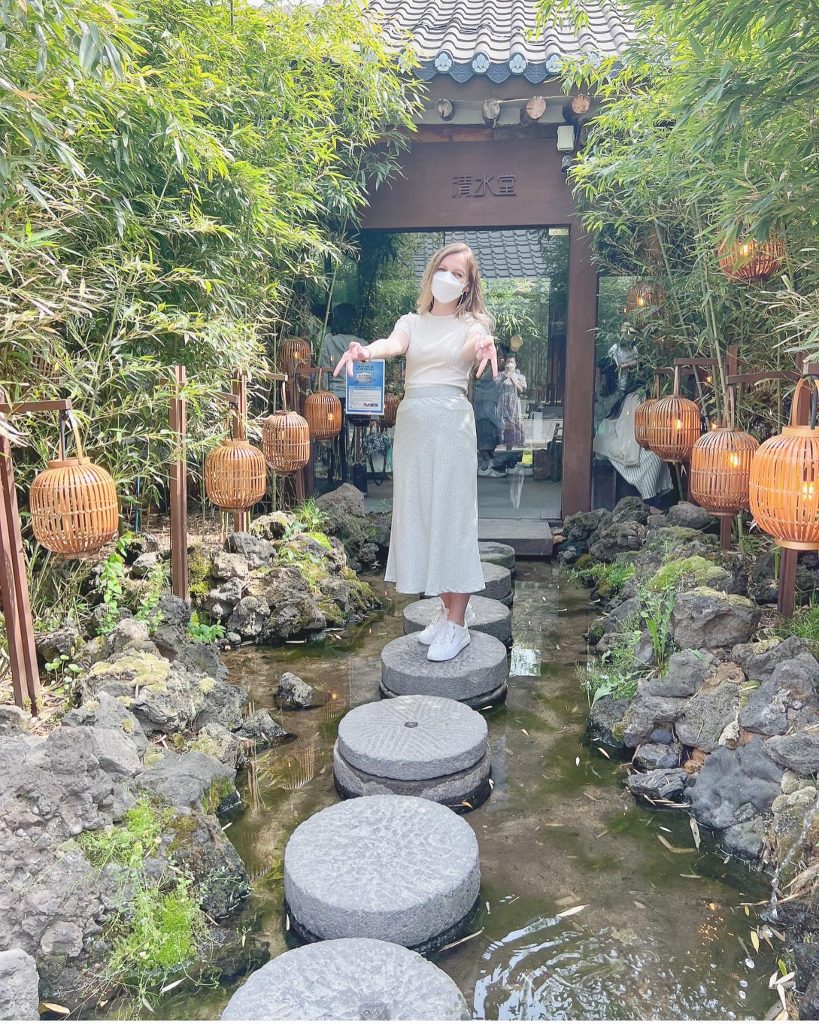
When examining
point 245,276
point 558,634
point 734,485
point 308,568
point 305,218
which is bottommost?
point 558,634

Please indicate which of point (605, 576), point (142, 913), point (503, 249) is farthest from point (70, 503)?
point (503, 249)

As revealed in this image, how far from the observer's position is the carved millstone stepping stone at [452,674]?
11.9ft

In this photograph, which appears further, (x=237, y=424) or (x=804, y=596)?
(x=237, y=424)

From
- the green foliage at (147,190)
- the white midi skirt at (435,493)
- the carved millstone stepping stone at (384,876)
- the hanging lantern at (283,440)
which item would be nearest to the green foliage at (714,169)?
the white midi skirt at (435,493)

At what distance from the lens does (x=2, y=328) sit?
286cm

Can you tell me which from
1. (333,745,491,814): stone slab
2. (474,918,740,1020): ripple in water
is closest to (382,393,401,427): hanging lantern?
(333,745,491,814): stone slab

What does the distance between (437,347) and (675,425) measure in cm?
241

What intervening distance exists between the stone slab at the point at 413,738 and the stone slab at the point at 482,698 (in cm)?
38

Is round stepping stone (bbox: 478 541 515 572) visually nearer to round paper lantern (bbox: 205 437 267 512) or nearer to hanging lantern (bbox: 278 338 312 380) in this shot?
round paper lantern (bbox: 205 437 267 512)

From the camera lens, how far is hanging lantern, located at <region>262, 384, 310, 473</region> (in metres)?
5.55

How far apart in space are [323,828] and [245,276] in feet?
12.1

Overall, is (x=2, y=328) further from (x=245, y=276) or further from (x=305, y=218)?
(x=305, y=218)

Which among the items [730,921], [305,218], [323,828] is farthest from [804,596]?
[305,218]

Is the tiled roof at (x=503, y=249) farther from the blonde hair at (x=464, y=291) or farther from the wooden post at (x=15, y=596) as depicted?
the wooden post at (x=15, y=596)
